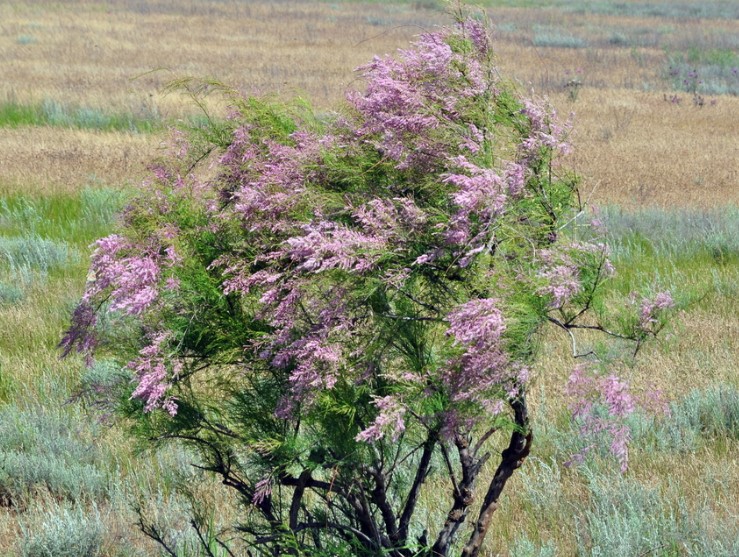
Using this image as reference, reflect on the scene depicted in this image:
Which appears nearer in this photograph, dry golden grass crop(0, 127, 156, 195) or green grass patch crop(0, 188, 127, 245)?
green grass patch crop(0, 188, 127, 245)

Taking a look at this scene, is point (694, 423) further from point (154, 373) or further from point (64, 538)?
point (154, 373)

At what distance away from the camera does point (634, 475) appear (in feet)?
17.1

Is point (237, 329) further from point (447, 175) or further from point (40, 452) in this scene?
point (40, 452)

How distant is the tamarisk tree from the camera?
2.45m

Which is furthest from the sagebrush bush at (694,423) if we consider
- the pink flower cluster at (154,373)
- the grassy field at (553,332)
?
the pink flower cluster at (154,373)

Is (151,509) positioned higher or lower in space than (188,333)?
lower

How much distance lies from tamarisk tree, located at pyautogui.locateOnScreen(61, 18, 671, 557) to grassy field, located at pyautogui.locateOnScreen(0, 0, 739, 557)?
9.1 inches

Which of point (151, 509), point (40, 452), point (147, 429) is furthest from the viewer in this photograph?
point (40, 452)

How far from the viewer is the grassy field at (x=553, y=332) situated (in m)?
4.61

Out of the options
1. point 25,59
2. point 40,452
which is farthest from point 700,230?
point 25,59

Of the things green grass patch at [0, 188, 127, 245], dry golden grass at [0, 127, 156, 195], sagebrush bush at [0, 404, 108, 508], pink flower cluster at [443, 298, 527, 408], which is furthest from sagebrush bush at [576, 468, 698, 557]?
dry golden grass at [0, 127, 156, 195]

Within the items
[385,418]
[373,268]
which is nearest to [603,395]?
[385,418]

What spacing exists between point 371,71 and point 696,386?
4575 millimetres

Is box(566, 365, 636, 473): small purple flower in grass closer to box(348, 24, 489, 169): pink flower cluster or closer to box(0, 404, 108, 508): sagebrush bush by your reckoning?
box(348, 24, 489, 169): pink flower cluster
